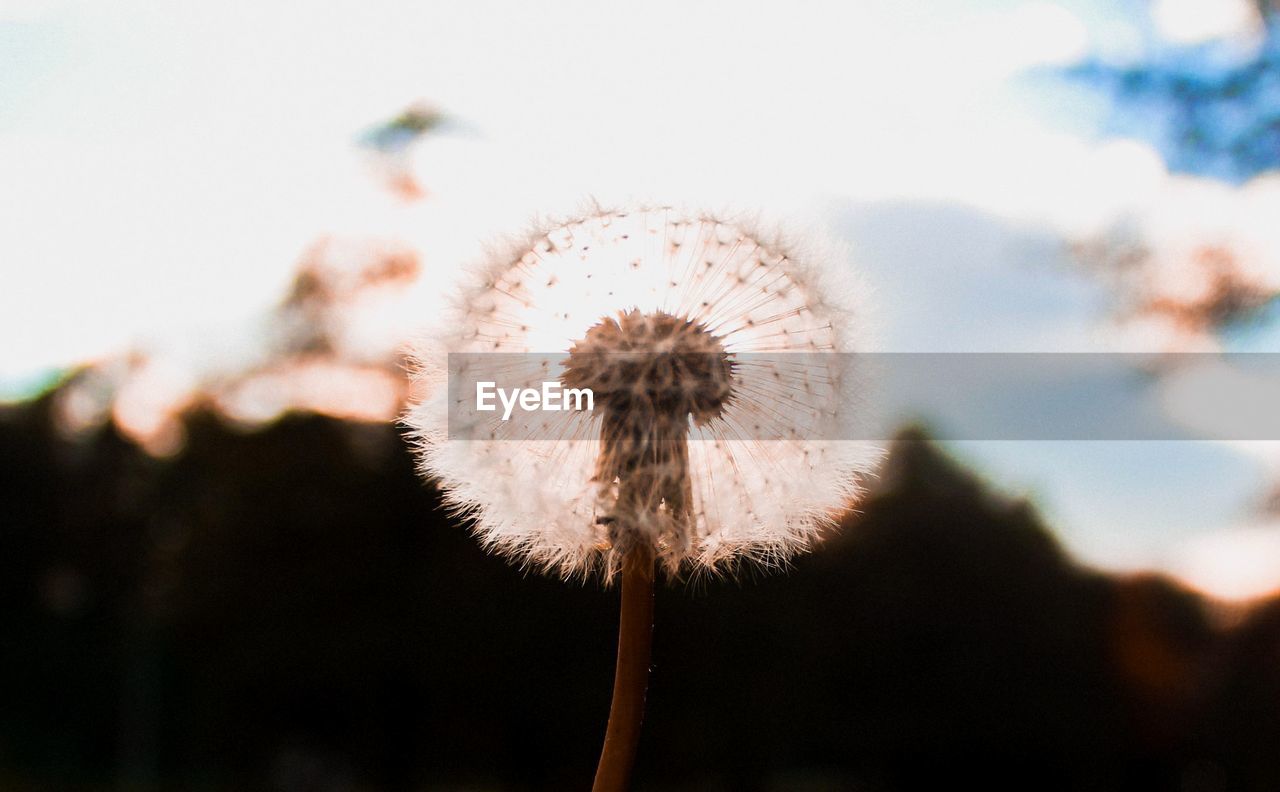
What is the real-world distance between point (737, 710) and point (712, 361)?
30.2 feet

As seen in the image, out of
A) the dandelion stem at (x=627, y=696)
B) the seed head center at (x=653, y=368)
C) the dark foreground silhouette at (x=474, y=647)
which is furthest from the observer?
the dark foreground silhouette at (x=474, y=647)

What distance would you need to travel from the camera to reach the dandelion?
1.17 metres

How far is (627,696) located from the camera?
1029 mm

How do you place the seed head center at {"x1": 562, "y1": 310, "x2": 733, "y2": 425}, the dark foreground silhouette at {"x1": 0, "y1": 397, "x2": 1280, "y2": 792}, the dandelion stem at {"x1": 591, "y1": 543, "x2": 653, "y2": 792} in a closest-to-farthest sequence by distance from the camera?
the dandelion stem at {"x1": 591, "y1": 543, "x2": 653, "y2": 792} < the seed head center at {"x1": 562, "y1": 310, "x2": 733, "y2": 425} < the dark foreground silhouette at {"x1": 0, "y1": 397, "x2": 1280, "y2": 792}

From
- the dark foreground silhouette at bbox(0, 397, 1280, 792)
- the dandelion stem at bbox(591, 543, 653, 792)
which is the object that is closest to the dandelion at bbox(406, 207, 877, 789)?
the dandelion stem at bbox(591, 543, 653, 792)

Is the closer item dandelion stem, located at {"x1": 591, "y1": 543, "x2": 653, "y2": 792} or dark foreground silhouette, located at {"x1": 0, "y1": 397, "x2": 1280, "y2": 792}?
dandelion stem, located at {"x1": 591, "y1": 543, "x2": 653, "y2": 792}

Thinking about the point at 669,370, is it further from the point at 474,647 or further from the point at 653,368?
the point at 474,647

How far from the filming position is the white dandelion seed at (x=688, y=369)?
3.92 ft

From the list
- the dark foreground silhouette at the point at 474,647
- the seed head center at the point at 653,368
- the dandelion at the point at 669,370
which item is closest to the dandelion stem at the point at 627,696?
the dandelion at the point at 669,370

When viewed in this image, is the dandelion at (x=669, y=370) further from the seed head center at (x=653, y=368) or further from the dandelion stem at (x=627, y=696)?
the dandelion stem at (x=627, y=696)

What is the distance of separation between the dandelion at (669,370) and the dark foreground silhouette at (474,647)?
749cm

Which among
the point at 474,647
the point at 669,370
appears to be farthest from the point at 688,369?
the point at 474,647

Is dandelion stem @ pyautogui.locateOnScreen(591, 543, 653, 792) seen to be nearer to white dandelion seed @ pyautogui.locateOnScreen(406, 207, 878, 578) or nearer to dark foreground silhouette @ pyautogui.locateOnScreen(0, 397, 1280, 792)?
white dandelion seed @ pyautogui.locateOnScreen(406, 207, 878, 578)

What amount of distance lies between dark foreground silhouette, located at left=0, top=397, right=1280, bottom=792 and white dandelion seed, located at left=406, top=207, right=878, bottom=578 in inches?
295
